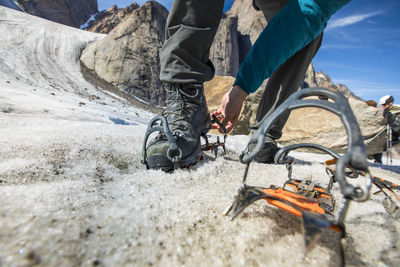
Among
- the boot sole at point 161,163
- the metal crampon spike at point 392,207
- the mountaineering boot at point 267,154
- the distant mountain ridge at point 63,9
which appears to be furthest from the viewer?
the distant mountain ridge at point 63,9

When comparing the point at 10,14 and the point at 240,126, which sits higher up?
the point at 10,14

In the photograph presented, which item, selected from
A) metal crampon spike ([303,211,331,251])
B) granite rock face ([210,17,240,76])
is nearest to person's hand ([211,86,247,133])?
metal crampon spike ([303,211,331,251])

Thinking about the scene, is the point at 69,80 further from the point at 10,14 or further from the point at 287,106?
the point at 287,106

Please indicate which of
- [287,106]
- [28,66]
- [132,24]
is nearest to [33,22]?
[132,24]

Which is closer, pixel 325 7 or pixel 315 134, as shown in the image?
pixel 325 7

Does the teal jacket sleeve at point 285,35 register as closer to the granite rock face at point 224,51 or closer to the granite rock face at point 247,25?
→ the granite rock face at point 224,51

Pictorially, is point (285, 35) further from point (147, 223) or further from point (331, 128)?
point (331, 128)

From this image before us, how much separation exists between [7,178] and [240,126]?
3852 mm

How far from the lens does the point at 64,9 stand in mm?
24172

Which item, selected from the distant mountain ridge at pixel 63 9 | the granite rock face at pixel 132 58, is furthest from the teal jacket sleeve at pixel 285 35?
the distant mountain ridge at pixel 63 9

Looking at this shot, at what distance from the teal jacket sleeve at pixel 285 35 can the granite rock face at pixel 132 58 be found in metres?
7.13

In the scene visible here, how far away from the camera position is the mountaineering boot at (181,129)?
0.86m

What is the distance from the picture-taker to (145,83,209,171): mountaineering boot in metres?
0.86

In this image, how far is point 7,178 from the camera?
0.62 meters
